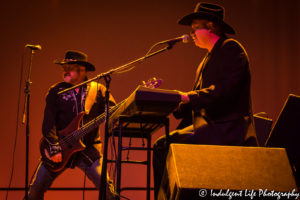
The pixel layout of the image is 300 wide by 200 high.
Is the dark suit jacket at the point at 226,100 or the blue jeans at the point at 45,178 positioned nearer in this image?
the dark suit jacket at the point at 226,100

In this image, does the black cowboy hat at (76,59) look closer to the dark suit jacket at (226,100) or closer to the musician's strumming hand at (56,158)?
the musician's strumming hand at (56,158)

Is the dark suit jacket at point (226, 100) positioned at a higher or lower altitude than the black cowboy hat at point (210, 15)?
lower

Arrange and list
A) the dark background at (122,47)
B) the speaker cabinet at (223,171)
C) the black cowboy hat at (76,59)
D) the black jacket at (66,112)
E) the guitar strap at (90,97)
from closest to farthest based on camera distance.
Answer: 1. the speaker cabinet at (223,171)
2. the black jacket at (66,112)
3. the guitar strap at (90,97)
4. the black cowboy hat at (76,59)
5. the dark background at (122,47)

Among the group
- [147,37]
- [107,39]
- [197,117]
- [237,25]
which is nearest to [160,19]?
[147,37]

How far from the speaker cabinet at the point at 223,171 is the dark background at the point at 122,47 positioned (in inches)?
131

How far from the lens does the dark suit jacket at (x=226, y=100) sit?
264 centimetres

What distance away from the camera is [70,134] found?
4.04 meters

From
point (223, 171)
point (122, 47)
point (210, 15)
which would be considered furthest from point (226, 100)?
point (122, 47)

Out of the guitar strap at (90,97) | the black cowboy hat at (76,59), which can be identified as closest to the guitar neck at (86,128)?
the guitar strap at (90,97)

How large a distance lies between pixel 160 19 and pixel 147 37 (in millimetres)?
396

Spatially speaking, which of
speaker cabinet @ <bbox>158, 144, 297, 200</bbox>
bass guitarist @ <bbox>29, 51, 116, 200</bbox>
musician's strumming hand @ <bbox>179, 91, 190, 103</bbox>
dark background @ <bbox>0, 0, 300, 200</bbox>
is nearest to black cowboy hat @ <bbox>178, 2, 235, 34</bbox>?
musician's strumming hand @ <bbox>179, 91, 190, 103</bbox>

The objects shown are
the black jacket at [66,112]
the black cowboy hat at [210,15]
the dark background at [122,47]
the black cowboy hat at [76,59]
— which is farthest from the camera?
the dark background at [122,47]

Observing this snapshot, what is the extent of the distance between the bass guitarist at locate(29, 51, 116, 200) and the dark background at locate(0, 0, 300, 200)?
0.98m

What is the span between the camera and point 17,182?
509cm
